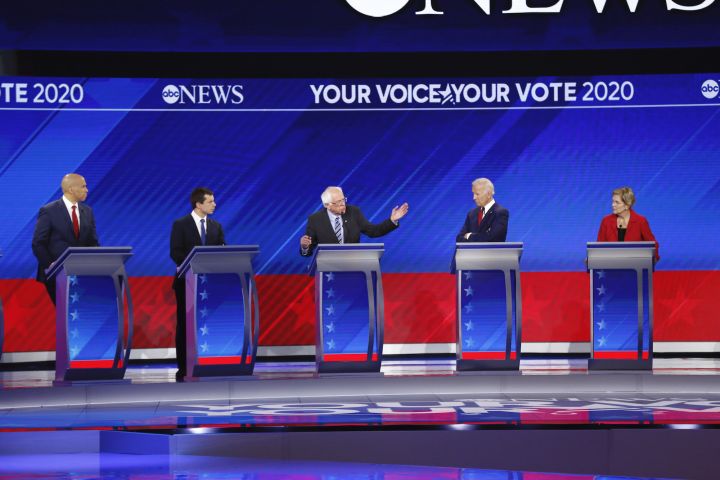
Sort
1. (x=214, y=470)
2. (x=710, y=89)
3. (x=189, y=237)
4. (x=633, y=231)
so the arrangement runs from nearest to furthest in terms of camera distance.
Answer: (x=214, y=470)
(x=189, y=237)
(x=633, y=231)
(x=710, y=89)

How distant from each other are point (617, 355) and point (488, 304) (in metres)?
1.08

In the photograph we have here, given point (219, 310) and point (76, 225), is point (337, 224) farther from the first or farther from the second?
point (76, 225)

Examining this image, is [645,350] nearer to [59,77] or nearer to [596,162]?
[596,162]

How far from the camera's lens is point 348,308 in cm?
975

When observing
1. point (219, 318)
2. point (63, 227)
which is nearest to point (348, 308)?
point (219, 318)

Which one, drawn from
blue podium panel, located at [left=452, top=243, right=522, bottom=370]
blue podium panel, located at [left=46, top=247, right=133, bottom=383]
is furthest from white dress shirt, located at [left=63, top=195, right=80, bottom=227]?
blue podium panel, located at [left=452, top=243, right=522, bottom=370]

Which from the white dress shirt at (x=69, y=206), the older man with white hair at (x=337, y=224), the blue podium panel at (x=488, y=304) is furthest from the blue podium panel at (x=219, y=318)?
the blue podium panel at (x=488, y=304)

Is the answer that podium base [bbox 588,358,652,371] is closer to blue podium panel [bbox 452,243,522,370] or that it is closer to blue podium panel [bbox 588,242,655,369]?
blue podium panel [bbox 588,242,655,369]

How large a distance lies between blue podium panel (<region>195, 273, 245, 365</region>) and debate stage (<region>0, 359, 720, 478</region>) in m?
0.24

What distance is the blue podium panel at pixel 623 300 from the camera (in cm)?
985

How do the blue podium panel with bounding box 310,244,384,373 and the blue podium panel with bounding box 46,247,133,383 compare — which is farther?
the blue podium panel with bounding box 310,244,384,373

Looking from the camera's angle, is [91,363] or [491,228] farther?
[491,228]

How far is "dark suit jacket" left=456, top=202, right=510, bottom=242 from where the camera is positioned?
10.1 meters

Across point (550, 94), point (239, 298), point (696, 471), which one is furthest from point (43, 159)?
point (696, 471)
